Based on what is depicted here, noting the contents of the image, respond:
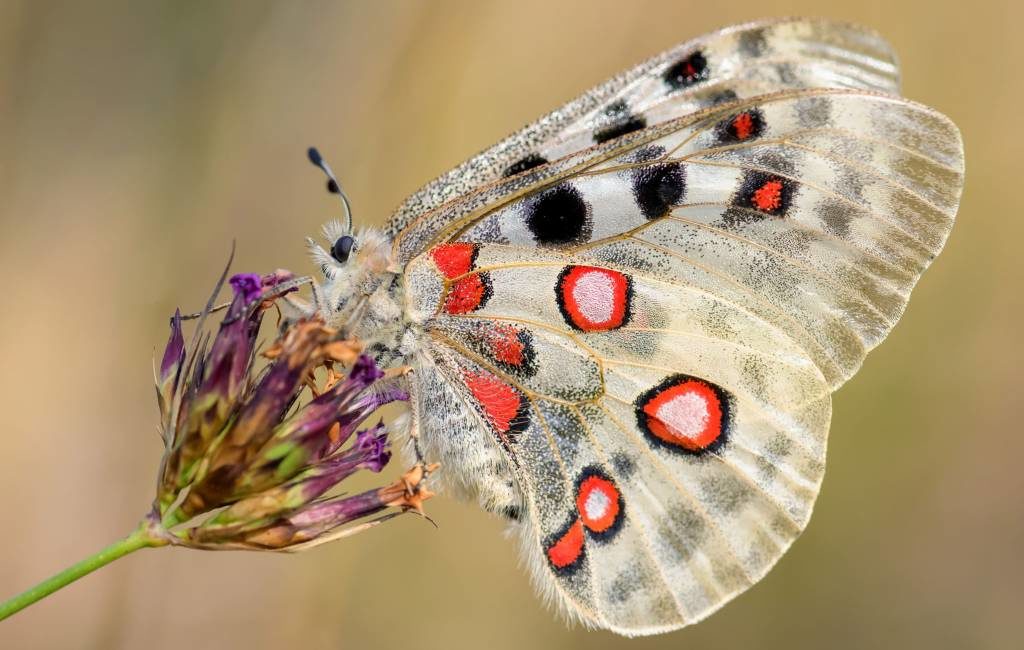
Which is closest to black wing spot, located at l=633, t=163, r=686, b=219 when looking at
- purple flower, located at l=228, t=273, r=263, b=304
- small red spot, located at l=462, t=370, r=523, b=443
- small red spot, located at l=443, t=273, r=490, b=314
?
small red spot, located at l=443, t=273, r=490, b=314

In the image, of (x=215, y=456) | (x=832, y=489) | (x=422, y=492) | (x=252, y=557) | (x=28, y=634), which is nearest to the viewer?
(x=215, y=456)

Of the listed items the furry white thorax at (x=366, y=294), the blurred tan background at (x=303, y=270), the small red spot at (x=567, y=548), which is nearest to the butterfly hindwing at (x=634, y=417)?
the small red spot at (x=567, y=548)

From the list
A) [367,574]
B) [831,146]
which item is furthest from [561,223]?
[367,574]

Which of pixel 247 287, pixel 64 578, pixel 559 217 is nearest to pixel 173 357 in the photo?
pixel 247 287

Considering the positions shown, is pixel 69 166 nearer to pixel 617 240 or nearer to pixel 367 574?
pixel 367 574

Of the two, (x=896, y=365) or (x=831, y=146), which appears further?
(x=896, y=365)

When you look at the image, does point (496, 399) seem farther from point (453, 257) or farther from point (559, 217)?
point (559, 217)
